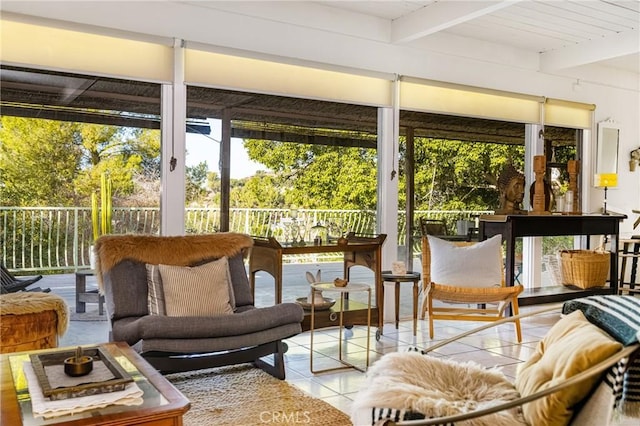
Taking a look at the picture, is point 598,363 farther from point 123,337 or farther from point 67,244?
point 67,244

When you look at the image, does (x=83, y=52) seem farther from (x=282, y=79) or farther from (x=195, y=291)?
(x=195, y=291)

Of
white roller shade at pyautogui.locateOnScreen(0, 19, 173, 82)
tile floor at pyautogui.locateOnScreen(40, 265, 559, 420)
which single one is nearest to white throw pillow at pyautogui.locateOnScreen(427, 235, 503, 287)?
tile floor at pyautogui.locateOnScreen(40, 265, 559, 420)

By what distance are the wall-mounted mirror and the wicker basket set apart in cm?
122

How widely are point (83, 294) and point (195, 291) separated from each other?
3.61 ft

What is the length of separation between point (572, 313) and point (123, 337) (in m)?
2.23

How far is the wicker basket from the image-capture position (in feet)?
19.8

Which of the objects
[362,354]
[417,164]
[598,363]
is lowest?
[362,354]

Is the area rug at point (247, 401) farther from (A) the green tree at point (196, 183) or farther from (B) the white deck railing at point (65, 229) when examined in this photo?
(A) the green tree at point (196, 183)

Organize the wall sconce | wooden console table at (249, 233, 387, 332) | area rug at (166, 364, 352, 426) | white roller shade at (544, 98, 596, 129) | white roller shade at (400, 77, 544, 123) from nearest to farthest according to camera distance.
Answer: area rug at (166, 364, 352, 426)
wooden console table at (249, 233, 387, 332)
white roller shade at (400, 77, 544, 123)
white roller shade at (544, 98, 596, 129)
the wall sconce

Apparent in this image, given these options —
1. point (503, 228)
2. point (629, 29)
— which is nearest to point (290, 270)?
point (503, 228)

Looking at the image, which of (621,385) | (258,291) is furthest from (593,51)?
(621,385)

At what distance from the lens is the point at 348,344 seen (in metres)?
4.39

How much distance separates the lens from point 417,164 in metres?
5.50

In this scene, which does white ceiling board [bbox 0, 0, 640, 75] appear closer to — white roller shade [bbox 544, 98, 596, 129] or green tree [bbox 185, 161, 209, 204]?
white roller shade [bbox 544, 98, 596, 129]
